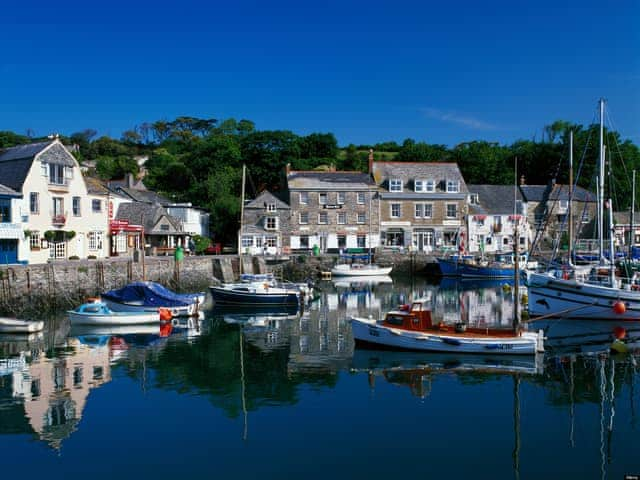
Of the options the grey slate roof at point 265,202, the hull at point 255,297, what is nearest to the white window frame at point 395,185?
the grey slate roof at point 265,202

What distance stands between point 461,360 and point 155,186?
71866 mm

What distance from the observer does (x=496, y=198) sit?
71.7m

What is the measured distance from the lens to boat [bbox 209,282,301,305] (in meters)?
39.3

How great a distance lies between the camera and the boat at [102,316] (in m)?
32.1

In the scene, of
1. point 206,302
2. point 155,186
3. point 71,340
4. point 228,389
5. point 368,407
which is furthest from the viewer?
point 155,186

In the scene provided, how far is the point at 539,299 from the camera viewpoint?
34719 millimetres

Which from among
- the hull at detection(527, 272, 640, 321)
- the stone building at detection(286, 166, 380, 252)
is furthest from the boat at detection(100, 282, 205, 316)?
the stone building at detection(286, 166, 380, 252)

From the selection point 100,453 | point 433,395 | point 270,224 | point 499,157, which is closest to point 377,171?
point 270,224

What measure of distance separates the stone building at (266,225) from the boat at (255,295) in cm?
2113

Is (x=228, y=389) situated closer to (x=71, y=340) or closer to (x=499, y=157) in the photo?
(x=71, y=340)

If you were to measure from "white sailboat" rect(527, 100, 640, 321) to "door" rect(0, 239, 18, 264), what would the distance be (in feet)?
107

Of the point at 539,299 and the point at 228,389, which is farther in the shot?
the point at 539,299

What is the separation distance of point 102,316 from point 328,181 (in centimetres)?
3745

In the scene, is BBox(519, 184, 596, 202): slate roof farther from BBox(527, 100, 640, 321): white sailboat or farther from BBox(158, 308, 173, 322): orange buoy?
BBox(158, 308, 173, 322): orange buoy
